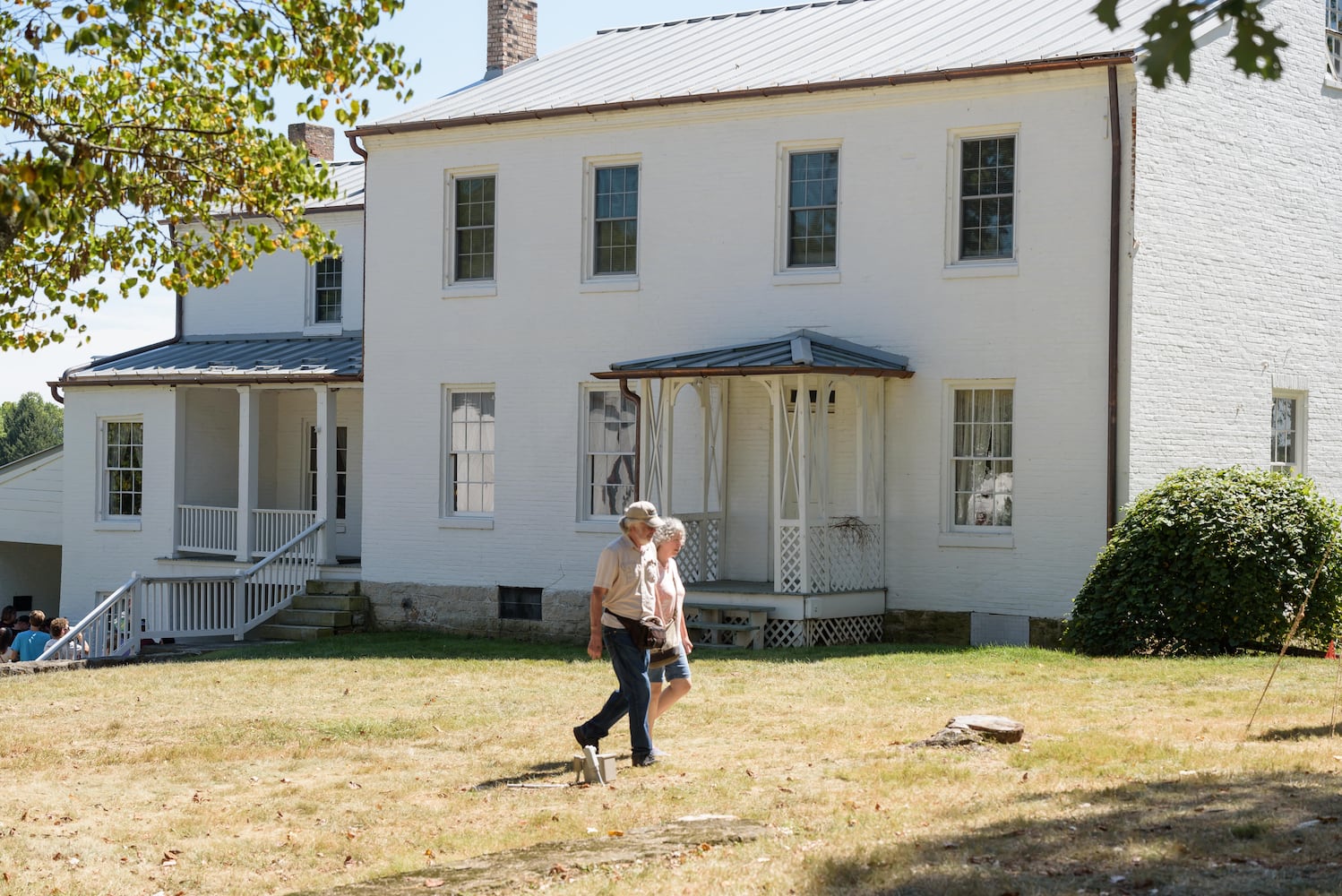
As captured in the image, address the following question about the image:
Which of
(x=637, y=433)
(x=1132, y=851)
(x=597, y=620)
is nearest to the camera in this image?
(x=1132, y=851)

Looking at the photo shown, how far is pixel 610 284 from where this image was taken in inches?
819

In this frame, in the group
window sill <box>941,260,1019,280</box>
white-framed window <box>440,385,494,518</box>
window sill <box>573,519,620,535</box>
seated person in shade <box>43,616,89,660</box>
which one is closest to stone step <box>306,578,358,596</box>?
white-framed window <box>440,385,494,518</box>

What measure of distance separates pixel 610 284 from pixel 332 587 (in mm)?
6127

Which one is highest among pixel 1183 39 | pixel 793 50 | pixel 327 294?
pixel 793 50

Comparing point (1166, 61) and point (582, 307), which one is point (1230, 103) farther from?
point (1166, 61)

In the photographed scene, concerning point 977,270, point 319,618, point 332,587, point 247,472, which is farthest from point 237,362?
point 977,270

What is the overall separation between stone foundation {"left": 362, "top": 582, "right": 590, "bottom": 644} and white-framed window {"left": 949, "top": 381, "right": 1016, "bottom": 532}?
5.13m

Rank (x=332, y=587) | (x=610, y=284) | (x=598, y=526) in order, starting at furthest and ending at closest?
(x=332, y=587) → (x=598, y=526) → (x=610, y=284)

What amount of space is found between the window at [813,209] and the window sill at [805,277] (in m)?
0.14

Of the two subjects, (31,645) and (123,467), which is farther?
(123,467)

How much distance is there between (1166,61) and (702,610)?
15.0 meters

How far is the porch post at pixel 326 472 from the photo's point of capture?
2339 centimetres

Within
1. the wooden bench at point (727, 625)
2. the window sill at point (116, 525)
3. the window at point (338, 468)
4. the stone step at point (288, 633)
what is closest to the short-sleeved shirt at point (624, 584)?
the wooden bench at point (727, 625)

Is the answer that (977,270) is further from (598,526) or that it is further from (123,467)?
(123,467)
